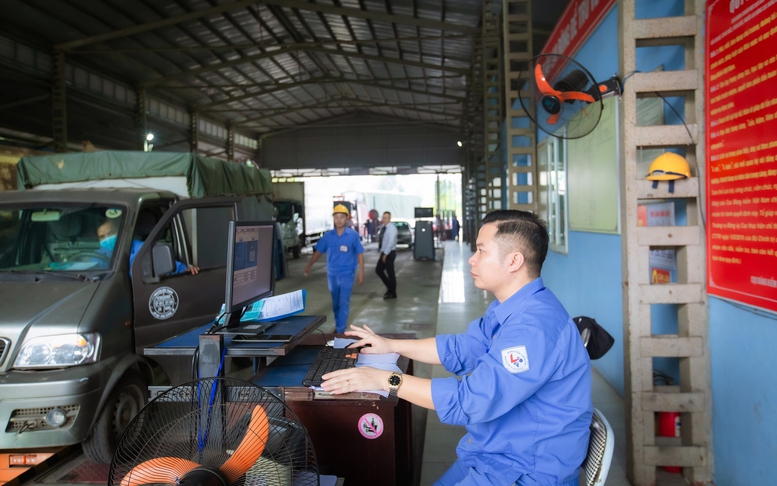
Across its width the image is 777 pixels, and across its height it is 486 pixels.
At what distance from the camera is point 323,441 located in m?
2.54

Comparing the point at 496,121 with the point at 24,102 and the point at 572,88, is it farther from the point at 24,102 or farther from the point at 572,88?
the point at 24,102

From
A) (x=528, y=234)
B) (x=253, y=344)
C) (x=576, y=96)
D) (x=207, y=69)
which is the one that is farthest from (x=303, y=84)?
(x=528, y=234)

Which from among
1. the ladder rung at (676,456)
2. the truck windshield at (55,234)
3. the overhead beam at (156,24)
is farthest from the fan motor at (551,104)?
the overhead beam at (156,24)

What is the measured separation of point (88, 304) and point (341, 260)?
12.1 feet

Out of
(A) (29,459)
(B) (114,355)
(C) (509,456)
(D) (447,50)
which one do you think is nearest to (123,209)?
(B) (114,355)

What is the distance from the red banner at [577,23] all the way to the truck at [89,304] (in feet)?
12.0

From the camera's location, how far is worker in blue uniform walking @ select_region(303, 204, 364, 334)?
23.0ft

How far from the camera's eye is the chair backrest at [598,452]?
5.60ft

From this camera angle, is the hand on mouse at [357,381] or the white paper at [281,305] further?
the white paper at [281,305]

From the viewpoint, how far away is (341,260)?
23.0 ft

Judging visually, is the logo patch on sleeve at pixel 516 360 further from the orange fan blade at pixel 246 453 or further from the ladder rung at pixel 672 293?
the ladder rung at pixel 672 293

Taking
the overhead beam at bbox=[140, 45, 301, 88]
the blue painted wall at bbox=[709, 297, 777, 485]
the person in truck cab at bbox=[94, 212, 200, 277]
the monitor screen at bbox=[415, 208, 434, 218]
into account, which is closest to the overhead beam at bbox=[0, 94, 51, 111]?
the overhead beam at bbox=[140, 45, 301, 88]

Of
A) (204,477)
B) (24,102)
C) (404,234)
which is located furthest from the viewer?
(404,234)

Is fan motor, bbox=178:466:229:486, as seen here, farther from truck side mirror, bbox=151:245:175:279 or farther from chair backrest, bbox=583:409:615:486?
truck side mirror, bbox=151:245:175:279
